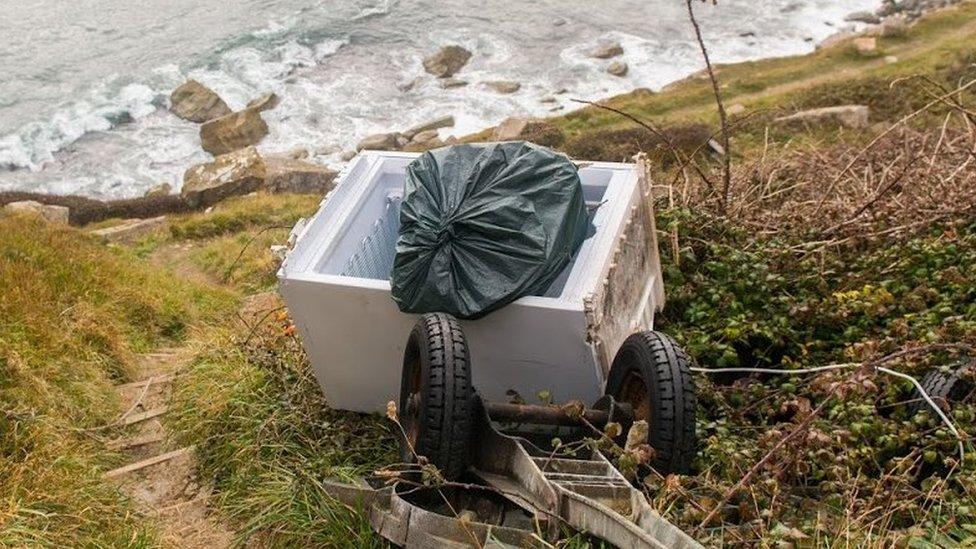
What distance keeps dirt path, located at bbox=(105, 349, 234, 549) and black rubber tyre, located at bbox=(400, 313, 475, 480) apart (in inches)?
58.8

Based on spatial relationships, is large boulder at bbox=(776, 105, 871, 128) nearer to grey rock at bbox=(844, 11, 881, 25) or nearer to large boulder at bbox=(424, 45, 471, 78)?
grey rock at bbox=(844, 11, 881, 25)

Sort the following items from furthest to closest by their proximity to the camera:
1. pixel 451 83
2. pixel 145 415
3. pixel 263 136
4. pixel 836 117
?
pixel 451 83
pixel 263 136
pixel 836 117
pixel 145 415

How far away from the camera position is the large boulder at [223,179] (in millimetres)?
20812

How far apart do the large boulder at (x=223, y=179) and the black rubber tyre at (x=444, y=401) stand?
1703cm

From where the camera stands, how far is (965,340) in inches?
200

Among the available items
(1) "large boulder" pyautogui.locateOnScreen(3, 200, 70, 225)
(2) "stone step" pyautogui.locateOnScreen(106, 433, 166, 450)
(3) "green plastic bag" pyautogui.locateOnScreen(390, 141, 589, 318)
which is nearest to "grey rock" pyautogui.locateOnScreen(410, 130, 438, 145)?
(1) "large boulder" pyautogui.locateOnScreen(3, 200, 70, 225)

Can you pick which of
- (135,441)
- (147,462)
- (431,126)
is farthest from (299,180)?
(147,462)

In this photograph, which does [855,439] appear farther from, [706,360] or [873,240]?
[873,240]

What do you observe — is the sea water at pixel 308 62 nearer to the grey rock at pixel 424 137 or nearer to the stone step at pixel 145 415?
the grey rock at pixel 424 137

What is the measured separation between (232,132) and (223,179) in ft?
16.3

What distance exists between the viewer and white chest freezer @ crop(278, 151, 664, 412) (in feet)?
16.5

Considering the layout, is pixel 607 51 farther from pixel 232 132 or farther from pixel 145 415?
pixel 145 415

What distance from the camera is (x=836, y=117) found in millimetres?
19031

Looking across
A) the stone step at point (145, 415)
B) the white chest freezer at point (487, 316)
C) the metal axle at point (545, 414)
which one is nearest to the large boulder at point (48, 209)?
the stone step at point (145, 415)
